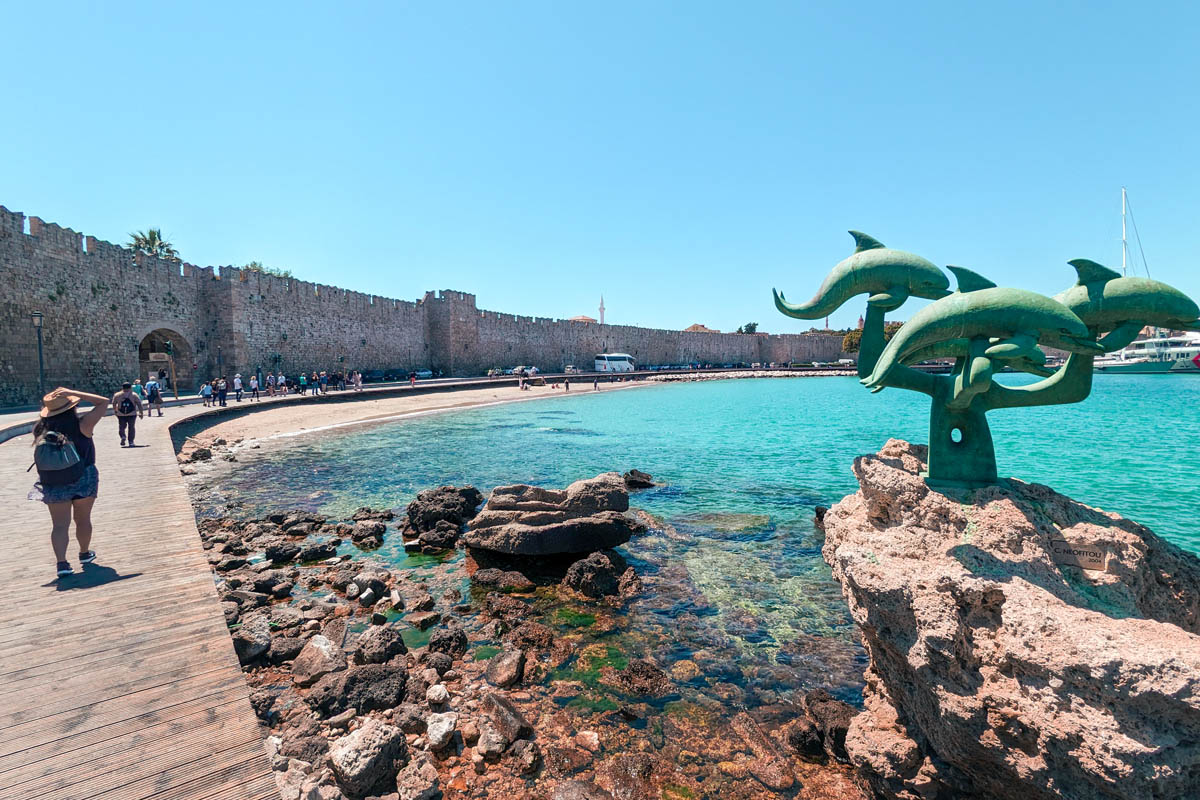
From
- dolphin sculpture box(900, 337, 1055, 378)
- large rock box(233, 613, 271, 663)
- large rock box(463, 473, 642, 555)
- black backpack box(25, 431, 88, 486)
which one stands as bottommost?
large rock box(233, 613, 271, 663)

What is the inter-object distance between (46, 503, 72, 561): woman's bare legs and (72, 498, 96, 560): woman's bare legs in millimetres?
29

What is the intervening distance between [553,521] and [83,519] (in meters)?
4.90

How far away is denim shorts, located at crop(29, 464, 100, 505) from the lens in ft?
14.9

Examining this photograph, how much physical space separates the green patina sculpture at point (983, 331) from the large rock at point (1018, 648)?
0.61 meters

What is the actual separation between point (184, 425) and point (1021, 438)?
29043 mm

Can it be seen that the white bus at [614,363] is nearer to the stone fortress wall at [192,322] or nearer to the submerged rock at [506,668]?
the stone fortress wall at [192,322]

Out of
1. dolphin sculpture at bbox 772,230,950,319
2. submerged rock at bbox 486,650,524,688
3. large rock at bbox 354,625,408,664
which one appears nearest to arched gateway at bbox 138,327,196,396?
large rock at bbox 354,625,408,664

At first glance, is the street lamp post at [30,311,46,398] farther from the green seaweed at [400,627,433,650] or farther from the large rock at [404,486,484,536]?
the green seaweed at [400,627,433,650]

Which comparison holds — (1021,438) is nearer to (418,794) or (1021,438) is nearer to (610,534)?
(610,534)

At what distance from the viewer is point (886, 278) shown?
195 inches

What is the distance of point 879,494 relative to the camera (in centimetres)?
459

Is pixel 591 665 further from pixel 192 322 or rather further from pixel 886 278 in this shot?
pixel 192 322

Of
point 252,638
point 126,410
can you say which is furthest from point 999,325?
point 126,410

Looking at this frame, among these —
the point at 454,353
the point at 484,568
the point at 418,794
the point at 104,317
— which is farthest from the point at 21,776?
the point at 454,353
